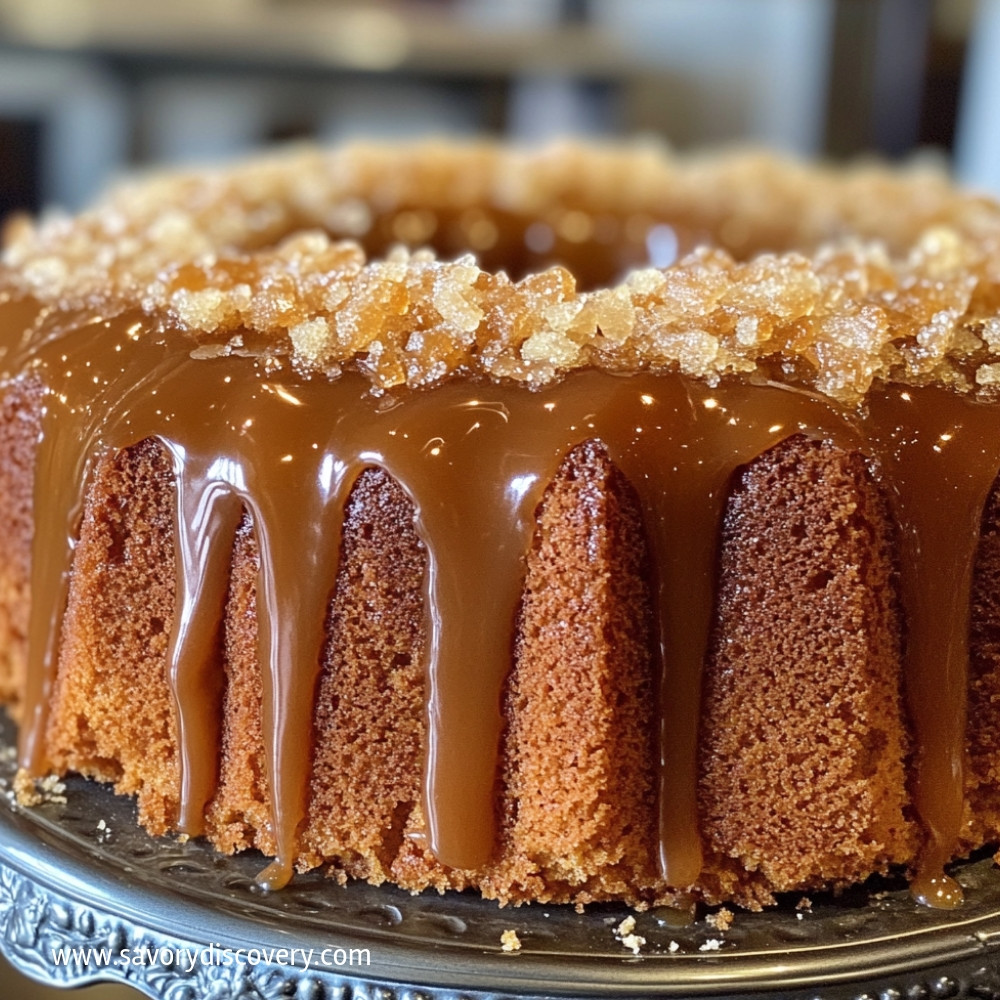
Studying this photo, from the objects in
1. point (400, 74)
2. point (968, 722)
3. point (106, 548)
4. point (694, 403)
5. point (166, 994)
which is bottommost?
point (166, 994)

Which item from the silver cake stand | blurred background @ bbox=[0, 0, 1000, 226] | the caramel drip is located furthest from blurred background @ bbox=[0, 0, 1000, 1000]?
the silver cake stand

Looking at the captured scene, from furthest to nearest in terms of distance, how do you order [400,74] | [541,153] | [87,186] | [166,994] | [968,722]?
[400,74] < [87,186] < [541,153] < [968,722] < [166,994]

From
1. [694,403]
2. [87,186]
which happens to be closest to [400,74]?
[87,186]

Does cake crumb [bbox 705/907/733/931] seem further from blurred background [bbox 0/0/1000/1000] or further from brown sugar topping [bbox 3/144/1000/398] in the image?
blurred background [bbox 0/0/1000/1000]

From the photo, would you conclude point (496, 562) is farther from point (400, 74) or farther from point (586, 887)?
point (400, 74)

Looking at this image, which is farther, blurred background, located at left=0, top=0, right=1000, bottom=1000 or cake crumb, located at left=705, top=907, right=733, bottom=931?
blurred background, located at left=0, top=0, right=1000, bottom=1000

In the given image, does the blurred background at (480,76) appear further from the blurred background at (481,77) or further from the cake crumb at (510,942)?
the cake crumb at (510,942)

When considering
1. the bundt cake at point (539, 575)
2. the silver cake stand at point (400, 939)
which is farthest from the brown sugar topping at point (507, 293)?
the silver cake stand at point (400, 939)
